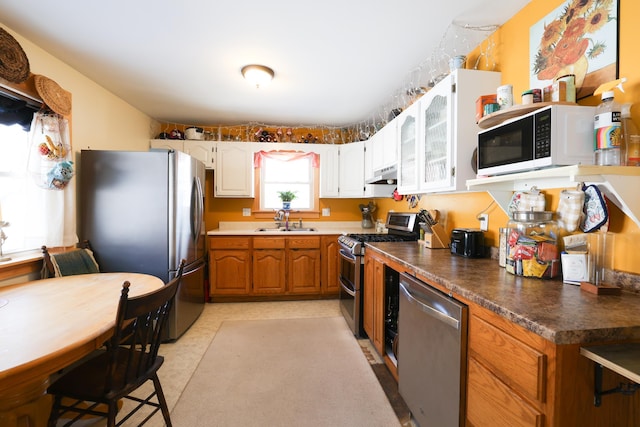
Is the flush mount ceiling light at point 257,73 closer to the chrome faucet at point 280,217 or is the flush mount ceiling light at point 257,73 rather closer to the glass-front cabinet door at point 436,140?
the glass-front cabinet door at point 436,140

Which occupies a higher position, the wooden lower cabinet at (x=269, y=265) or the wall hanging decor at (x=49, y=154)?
the wall hanging decor at (x=49, y=154)

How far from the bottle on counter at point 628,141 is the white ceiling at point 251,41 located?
3.26 ft

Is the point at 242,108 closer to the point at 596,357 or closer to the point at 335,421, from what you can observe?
the point at 335,421

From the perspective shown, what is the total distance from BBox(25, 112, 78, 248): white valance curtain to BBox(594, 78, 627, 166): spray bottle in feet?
10.6

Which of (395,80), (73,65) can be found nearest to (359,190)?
(395,80)

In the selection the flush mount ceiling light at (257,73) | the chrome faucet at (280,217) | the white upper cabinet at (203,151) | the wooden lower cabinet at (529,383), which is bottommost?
the wooden lower cabinet at (529,383)

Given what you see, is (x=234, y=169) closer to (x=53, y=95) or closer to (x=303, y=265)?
(x=303, y=265)

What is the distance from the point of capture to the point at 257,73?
2373 millimetres

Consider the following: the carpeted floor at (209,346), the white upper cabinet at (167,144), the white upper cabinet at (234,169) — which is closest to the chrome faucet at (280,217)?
the white upper cabinet at (234,169)

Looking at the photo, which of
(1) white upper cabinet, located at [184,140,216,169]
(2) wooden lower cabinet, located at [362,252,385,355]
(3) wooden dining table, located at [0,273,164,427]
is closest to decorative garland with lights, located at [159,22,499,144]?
(1) white upper cabinet, located at [184,140,216,169]

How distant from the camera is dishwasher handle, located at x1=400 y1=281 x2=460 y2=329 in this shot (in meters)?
1.19

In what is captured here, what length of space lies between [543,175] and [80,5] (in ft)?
8.65

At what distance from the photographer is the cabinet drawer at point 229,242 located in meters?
3.52

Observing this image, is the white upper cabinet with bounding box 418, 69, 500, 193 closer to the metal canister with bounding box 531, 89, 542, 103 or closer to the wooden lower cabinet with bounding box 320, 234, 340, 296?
the metal canister with bounding box 531, 89, 542, 103
